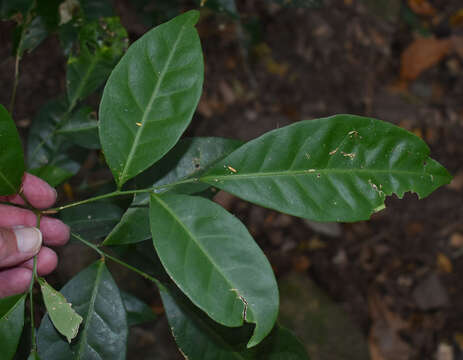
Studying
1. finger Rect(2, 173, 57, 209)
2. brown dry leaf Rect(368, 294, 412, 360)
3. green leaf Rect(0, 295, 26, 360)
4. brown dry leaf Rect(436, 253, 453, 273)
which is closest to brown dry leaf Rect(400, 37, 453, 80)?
brown dry leaf Rect(436, 253, 453, 273)

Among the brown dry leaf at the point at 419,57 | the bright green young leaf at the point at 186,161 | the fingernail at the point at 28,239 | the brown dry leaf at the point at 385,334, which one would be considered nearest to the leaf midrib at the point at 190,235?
the bright green young leaf at the point at 186,161

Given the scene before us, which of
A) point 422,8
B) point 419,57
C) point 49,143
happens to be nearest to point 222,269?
point 49,143

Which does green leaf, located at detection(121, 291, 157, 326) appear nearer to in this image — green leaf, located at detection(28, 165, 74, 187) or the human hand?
the human hand

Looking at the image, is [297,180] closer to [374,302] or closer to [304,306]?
[304,306]

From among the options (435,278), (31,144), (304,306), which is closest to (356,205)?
(31,144)

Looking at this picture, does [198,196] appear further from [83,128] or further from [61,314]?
[83,128]

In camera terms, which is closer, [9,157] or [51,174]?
[9,157]
